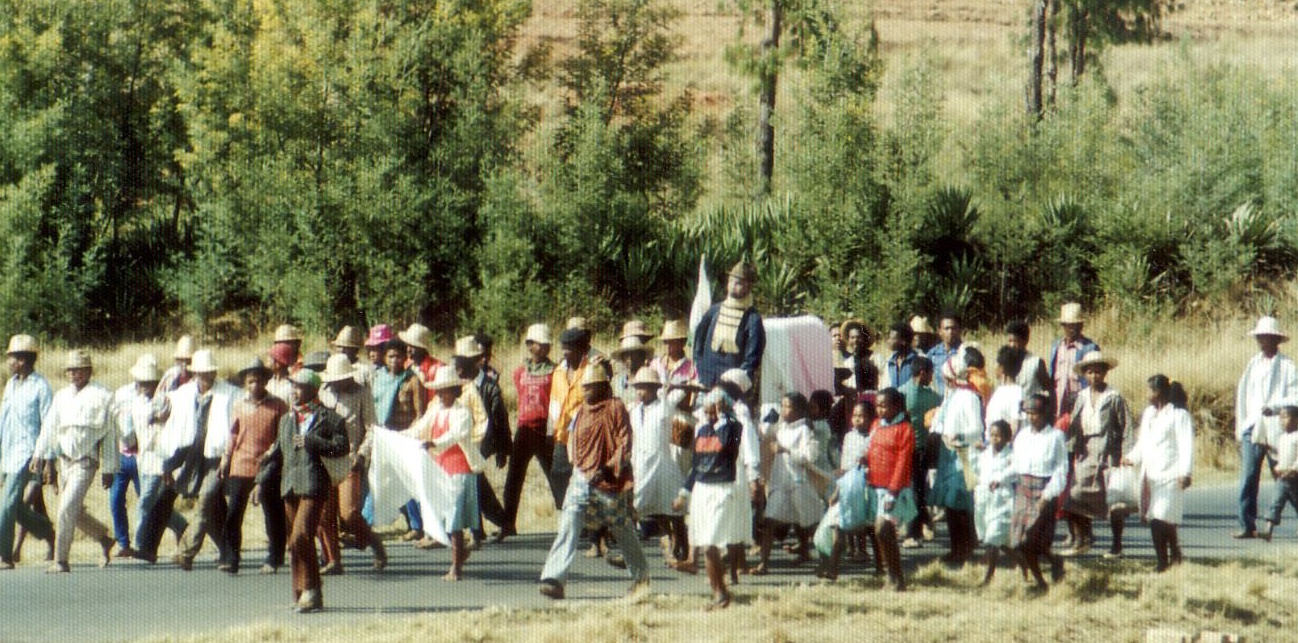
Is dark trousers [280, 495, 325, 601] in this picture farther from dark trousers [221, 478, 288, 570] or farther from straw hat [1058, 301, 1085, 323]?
straw hat [1058, 301, 1085, 323]

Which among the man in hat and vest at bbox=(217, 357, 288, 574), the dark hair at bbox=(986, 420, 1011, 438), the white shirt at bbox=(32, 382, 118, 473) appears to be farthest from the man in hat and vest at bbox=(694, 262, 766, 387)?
the white shirt at bbox=(32, 382, 118, 473)

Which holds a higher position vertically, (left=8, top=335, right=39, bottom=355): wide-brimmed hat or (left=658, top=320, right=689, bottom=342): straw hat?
(left=658, top=320, right=689, bottom=342): straw hat

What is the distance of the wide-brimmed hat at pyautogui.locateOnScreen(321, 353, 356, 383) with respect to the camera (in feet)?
40.0

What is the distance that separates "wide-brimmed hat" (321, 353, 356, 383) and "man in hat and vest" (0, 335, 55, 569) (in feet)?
8.58

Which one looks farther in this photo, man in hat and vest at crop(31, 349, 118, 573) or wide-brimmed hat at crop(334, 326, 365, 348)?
wide-brimmed hat at crop(334, 326, 365, 348)

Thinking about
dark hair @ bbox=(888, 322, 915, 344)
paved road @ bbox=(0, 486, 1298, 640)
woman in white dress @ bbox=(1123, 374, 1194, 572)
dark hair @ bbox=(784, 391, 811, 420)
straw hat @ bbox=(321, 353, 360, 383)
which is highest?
dark hair @ bbox=(888, 322, 915, 344)

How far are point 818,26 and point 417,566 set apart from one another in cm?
1749

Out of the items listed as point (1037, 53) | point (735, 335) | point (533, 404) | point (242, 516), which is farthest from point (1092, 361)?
point (1037, 53)

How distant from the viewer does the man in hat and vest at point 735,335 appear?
40.3ft

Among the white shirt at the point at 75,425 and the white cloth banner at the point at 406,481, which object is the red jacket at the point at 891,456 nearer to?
the white cloth banner at the point at 406,481

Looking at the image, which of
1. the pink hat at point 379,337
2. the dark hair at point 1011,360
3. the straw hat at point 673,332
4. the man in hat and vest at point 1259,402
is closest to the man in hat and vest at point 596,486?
the straw hat at point 673,332

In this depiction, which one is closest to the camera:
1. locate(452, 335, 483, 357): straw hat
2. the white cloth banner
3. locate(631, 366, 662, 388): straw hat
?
locate(631, 366, 662, 388): straw hat

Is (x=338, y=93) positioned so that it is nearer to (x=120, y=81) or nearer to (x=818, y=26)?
(x=120, y=81)

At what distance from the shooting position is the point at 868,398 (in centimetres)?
1226
